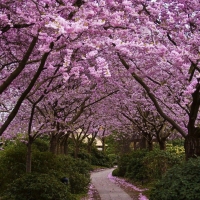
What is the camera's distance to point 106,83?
12.8m

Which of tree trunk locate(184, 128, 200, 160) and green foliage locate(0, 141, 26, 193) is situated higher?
tree trunk locate(184, 128, 200, 160)

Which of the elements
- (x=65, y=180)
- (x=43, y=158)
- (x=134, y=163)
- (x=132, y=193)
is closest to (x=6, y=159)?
(x=43, y=158)

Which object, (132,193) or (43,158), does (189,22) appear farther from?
(132,193)

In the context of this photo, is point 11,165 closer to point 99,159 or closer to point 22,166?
point 22,166

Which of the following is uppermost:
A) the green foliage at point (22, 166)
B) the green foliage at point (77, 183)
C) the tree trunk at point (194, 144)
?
the tree trunk at point (194, 144)

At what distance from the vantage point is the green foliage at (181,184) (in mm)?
6467

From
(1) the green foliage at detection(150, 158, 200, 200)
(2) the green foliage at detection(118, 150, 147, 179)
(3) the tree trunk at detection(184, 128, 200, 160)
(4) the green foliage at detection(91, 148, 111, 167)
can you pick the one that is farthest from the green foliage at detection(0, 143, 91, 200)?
(4) the green foliage at detection(91, 148, 111, 167)

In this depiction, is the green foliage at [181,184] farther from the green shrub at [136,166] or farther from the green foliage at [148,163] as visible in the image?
the green shrub at [136,166]

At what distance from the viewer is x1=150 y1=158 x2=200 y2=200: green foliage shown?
6467mm

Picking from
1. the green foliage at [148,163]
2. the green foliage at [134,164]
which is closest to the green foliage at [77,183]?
the green foliage at [148,163]

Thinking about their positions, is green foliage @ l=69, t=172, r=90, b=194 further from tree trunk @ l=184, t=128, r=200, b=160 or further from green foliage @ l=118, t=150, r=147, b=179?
tree trunk @ l=184, t=128, r=200, b=160

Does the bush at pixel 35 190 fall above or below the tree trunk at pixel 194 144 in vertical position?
below

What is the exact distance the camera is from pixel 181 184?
6.84 m

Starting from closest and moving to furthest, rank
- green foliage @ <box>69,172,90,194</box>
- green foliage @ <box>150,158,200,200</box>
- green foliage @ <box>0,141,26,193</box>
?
green foliage @ <box>150,158,200,200</box> < green foliage @ <box>0,141,26,193</box> < green foliage @ <box>69,172,90,194</box>
